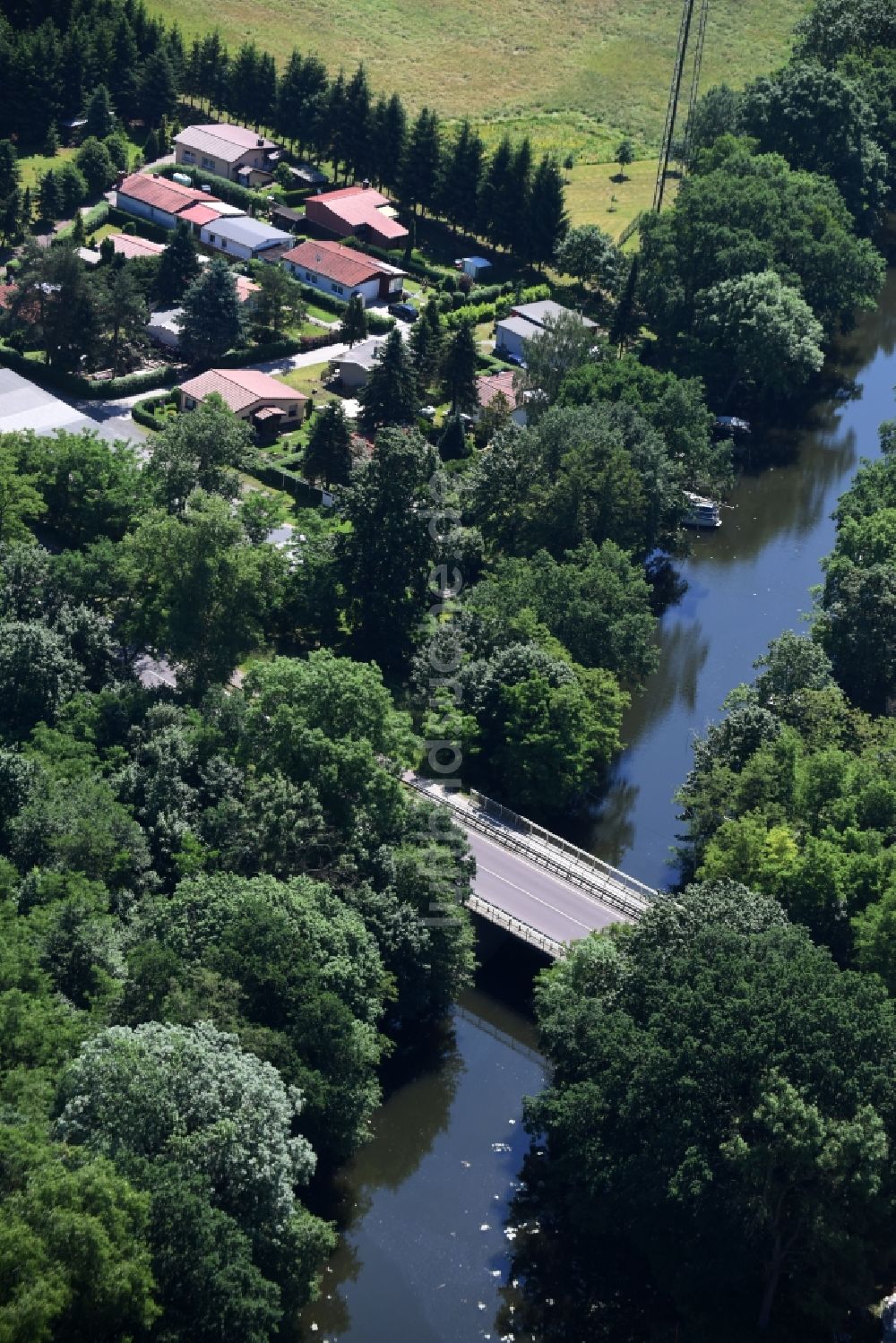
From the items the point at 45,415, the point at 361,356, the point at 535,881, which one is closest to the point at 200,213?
the point at 361,356

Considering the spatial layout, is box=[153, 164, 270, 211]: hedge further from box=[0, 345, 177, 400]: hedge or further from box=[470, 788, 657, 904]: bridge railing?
box=[470, 788, 657, 904]: bridge railing

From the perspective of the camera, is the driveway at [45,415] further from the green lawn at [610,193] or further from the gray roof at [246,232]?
the green lawn at [610,193]

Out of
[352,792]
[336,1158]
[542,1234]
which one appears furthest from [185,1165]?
[352,792]

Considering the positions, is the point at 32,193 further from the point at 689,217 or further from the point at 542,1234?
the point at 542,1234

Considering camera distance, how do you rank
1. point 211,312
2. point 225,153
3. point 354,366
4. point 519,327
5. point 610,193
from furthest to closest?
point 610,193, point 225,153, point 519,327, point 354,366, point 211,312

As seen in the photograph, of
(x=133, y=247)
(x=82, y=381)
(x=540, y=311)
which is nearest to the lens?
(x=82, y=381)

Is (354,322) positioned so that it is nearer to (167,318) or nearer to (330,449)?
(167,318)

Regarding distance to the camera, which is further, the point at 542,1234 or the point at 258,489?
the point at 258,489
